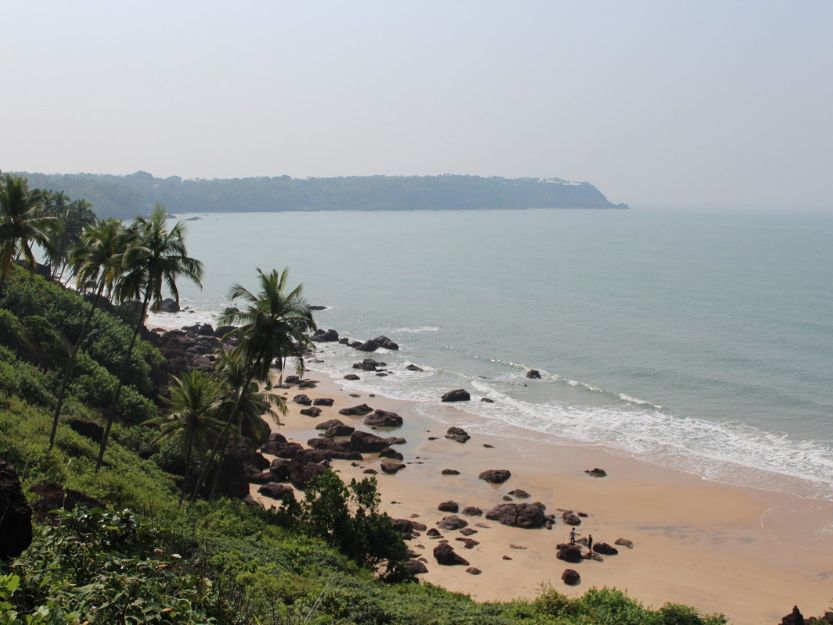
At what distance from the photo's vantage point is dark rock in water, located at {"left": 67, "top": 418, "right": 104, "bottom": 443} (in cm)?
3569

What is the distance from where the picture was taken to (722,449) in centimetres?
5134

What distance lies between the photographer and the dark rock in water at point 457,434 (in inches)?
2051

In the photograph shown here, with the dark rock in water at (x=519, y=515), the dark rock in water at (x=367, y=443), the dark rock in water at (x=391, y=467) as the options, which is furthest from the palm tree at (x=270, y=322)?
the dark rock in water at (x=367, y=443)

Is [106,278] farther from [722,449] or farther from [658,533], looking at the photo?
[722,449]

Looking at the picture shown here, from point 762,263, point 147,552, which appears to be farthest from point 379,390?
point 762,263

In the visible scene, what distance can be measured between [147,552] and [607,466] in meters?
40.3

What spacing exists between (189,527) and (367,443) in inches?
1083

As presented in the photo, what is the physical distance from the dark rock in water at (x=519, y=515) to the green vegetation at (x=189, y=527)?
413 inches

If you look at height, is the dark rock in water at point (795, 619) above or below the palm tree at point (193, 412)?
below

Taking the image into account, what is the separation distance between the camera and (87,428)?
A: 35906mm

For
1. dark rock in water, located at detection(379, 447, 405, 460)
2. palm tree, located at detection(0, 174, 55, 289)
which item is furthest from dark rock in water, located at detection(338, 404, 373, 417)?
palm tree, located at detection(0, 174, 55, 289)

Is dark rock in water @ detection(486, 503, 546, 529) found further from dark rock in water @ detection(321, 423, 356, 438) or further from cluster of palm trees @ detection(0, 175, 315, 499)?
dark rock in water @ detection(321, 423, 356, 438)

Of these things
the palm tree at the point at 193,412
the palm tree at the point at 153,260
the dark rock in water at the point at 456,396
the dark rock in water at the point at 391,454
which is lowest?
the dark rock in water at the point at 391,454

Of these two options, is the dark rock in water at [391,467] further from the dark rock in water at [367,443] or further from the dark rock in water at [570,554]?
the dark rock in water at [570,554]
